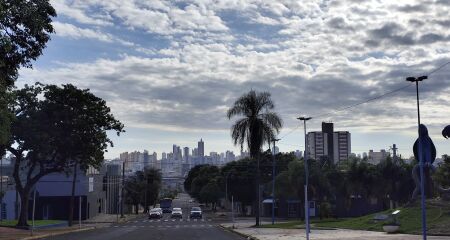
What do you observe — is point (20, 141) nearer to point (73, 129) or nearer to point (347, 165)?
point (73, 129)

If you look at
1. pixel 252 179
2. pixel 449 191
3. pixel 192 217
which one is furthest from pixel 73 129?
pixel 252 179

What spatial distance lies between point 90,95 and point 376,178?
1449 inches

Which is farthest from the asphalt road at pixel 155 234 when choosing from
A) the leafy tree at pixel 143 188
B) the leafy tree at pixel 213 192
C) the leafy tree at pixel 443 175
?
the leafy tree at pixel 213 192

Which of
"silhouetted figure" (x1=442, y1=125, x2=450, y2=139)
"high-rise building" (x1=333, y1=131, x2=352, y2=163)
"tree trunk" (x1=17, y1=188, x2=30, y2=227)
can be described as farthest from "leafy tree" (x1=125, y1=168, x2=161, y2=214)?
"silhouetted figure" (x1=442, y1=125, x2=450, y2=139)

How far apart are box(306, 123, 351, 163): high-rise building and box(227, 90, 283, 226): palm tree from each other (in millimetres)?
73161

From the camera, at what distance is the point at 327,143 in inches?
5906

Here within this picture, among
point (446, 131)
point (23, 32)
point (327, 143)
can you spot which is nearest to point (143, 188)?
point (327, 143)

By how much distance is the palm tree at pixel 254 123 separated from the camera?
53.0 meters

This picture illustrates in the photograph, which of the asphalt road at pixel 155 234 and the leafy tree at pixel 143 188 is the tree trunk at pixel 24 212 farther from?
the leafy tree at pixel 143 188

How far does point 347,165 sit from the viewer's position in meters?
73.9

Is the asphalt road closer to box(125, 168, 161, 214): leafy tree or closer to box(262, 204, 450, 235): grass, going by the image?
box(262, 204, 450, 235): grass

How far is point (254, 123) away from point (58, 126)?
17020 mm

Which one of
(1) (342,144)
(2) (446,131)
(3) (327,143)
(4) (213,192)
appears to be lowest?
(4) (213,192)

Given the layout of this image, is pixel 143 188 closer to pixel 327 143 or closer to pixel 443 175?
pixel 327 143
